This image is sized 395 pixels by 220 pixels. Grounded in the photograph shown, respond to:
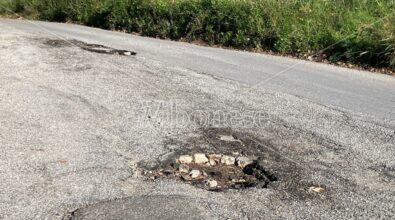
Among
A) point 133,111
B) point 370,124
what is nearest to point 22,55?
point 133,111

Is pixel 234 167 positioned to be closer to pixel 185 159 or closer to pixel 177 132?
pixel 185 159

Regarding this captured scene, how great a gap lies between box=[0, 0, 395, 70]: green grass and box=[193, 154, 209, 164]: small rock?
7.06m

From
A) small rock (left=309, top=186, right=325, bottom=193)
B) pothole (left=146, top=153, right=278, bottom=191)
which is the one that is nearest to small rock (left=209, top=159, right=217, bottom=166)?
pothole (left=146, top=153, right=278, bottom=191)

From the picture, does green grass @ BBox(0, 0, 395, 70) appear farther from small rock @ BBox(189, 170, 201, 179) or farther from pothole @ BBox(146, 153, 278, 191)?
small rock @ BBox(189, 170, 201, 179)

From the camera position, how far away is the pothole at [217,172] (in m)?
5.26

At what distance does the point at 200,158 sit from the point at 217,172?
0.36 meters

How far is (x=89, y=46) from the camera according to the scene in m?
12.4

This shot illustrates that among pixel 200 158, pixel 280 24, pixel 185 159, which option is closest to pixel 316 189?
pixel 200 158

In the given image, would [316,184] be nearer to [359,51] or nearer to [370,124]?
[370,124]

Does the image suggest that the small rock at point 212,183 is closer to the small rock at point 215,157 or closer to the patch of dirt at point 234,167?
the patch of dirt at point 234,167

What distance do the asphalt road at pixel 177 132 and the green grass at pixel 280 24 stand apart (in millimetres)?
1287

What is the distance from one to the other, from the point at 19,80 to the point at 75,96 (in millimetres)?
1370

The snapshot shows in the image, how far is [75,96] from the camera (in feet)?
26.9

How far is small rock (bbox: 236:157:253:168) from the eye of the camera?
575 centimetres
